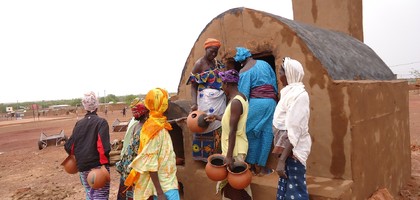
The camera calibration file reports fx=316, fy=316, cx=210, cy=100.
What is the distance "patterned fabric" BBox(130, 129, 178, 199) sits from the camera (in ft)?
9.15

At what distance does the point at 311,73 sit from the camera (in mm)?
3564

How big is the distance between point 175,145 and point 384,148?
3.67 meters

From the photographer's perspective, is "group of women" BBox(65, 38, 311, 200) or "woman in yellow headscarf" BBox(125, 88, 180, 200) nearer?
"group of women" BBox(65, 38, 311, 200)

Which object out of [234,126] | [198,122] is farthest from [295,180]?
[198,122]

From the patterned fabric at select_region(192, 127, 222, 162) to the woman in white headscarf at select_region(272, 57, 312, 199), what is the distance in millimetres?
1257

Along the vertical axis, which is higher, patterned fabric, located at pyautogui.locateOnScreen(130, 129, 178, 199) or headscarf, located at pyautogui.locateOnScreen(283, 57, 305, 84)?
headscarf, located at pyautogui.locateOnScreen(283, 57, 305, 84)

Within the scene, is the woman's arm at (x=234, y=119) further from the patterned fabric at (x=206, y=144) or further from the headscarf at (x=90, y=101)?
the headscarf at (x=90, y=101)

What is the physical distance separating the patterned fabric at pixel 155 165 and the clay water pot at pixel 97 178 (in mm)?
593

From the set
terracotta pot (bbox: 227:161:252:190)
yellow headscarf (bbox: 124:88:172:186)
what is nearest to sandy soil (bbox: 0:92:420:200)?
terracotta pot (bbox: 227:161:252:190)

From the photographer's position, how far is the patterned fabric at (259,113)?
3.56 meters

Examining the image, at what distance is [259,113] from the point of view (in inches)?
140

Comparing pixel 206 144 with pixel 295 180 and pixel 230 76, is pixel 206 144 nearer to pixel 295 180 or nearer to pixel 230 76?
pixel 230 76

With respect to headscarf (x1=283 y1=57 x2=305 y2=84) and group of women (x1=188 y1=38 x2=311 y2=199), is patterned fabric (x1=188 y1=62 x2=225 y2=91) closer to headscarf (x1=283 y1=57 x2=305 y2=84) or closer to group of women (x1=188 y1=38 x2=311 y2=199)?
group of women (x1=188 y1=38 x2=311 y2=199)

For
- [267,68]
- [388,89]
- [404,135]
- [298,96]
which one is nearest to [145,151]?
[298,96]
